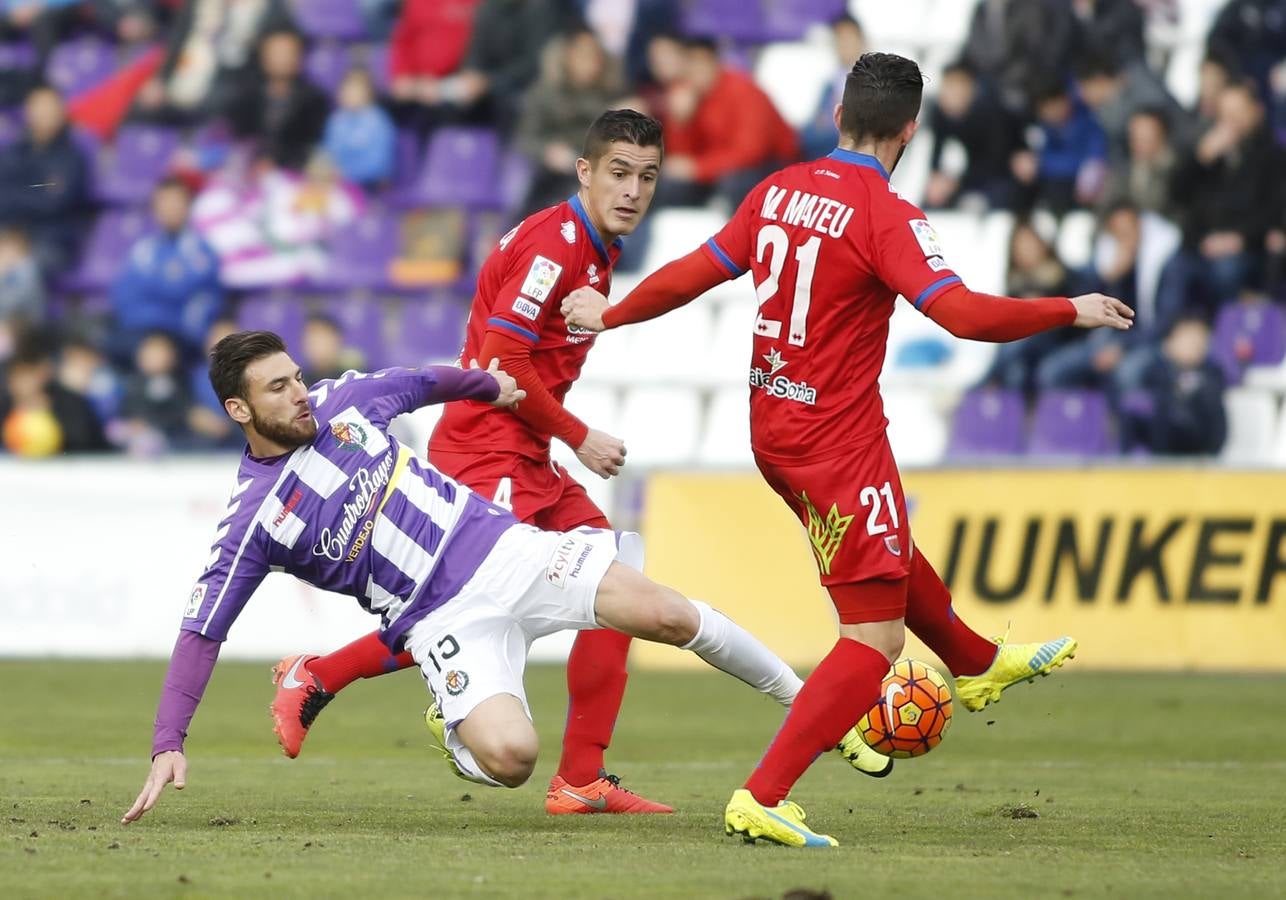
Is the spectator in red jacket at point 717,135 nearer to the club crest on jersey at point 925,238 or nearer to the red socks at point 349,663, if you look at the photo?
the red socks at point 349,663

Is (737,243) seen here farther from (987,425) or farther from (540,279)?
(987,425)

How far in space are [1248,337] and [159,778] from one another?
1068 cm

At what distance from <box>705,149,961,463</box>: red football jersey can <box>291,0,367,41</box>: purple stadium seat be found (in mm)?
13257

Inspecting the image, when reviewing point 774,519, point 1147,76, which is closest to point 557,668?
point 774,519

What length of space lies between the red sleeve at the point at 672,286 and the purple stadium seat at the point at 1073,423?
28.2 ft

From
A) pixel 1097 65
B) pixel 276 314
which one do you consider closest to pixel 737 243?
pixel 1097 65

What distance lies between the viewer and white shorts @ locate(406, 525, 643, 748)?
652 centimetres

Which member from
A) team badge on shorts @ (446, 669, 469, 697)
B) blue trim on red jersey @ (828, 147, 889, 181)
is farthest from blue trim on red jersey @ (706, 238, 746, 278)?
team badge on shorts @ (446, 669, 469, 697)

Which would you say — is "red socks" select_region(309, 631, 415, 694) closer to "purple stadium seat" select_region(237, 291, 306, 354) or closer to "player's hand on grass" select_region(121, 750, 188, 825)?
"player's hand on grass" select_region(121, 750, 188, 825)

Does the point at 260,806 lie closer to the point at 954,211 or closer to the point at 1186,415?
the point at 1186,415

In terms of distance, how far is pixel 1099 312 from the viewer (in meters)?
5.68

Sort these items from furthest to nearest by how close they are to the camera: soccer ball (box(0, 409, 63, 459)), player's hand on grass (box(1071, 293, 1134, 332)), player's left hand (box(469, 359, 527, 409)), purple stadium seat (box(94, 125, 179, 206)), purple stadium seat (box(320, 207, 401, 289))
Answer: purple stadium seat (box(94, 125, 179, 206))
purple stadium seat (box(320, 207, 401, 289))
soccer ball (box(0, 409, 63, 459))
player's left hand (box(469, 359, 527, 409))
player's hand on grass (box(1071, 293, 1134, 332))

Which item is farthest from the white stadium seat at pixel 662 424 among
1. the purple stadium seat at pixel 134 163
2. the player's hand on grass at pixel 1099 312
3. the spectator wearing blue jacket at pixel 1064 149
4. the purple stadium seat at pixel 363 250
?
the player's hand on grass at pixel 1099 312

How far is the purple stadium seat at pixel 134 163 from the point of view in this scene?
60.1 feet
